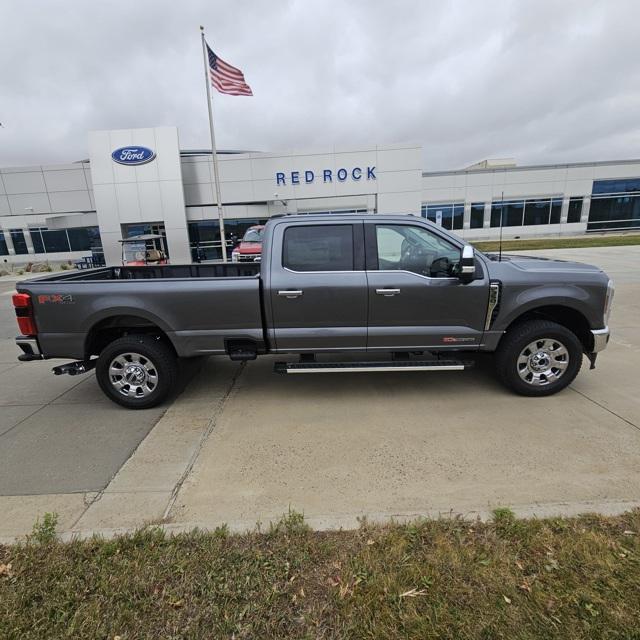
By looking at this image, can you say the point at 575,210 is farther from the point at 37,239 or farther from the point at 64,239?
the point at 37,239

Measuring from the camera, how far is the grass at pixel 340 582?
1.92 metres

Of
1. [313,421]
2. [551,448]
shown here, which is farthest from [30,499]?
[551,448]

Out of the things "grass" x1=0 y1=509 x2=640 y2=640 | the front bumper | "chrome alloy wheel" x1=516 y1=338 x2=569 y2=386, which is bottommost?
"grass" x1=0 y1=509 x2=640 y2=640

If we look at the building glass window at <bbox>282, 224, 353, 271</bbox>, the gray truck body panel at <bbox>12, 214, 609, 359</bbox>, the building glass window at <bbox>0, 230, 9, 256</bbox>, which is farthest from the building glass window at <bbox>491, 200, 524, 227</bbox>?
the building glass window at <bbox>0, 230, 9, 256</bbox>

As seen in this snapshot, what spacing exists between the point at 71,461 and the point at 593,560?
386 centimetres

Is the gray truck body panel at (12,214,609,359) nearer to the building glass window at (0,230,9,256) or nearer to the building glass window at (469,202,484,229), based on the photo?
the building glass window at (469,202,484,229)

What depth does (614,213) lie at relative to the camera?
35625 millimetres

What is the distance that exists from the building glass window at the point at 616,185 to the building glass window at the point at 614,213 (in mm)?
582

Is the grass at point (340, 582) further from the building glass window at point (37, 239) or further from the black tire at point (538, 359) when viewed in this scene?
the building glass window at point (37, 239)

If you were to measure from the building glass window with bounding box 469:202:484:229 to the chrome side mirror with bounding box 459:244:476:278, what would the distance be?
34001 millimetres

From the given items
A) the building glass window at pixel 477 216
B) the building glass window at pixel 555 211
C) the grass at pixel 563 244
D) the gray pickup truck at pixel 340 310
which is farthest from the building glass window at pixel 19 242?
the building glass window at pixel 555 211

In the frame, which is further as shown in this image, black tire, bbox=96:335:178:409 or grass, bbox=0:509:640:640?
black tire, bbox=96:335:178:409

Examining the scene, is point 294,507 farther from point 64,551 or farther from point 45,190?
point 45,190

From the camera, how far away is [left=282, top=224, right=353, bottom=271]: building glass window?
424cm
